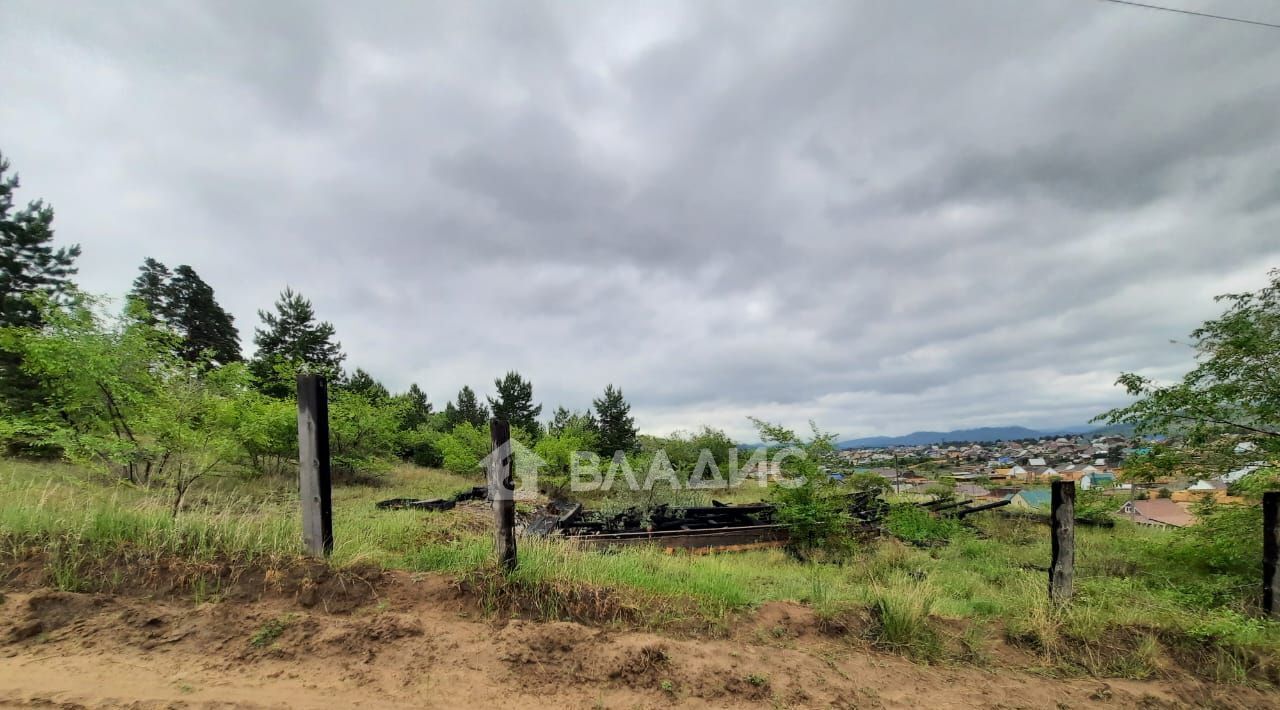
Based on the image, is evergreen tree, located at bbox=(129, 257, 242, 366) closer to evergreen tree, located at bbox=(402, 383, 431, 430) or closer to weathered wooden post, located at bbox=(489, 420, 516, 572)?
evergreen tree, located at bbox=(402, 383, 431, 430)

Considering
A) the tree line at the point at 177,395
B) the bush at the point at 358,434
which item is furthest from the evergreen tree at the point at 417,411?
the bush at the point at 358,434

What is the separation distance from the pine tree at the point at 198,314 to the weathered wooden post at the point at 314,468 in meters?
35.4

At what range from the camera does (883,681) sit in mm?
3783

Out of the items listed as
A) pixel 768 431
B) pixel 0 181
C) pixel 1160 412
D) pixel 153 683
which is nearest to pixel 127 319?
pixel 153 683

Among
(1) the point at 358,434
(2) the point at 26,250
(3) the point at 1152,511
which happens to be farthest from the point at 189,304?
(3) the point at 1152,511

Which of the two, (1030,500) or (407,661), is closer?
(407,661)

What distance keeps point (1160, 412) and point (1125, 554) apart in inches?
140

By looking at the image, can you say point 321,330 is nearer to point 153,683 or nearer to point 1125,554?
point 153,683

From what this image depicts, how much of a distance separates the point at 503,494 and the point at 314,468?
73.3 inches

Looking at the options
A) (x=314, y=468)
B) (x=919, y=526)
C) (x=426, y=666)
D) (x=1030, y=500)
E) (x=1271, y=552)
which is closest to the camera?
(x=426, y=666)

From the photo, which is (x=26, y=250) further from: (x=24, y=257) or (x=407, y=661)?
(x=407, y=661)

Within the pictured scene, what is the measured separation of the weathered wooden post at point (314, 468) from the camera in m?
4.69

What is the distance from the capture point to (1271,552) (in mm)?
5105

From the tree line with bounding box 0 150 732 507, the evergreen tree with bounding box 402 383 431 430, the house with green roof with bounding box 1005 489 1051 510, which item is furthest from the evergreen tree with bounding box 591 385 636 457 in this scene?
the house with green roof with bounding box 1005 489 1051 510
